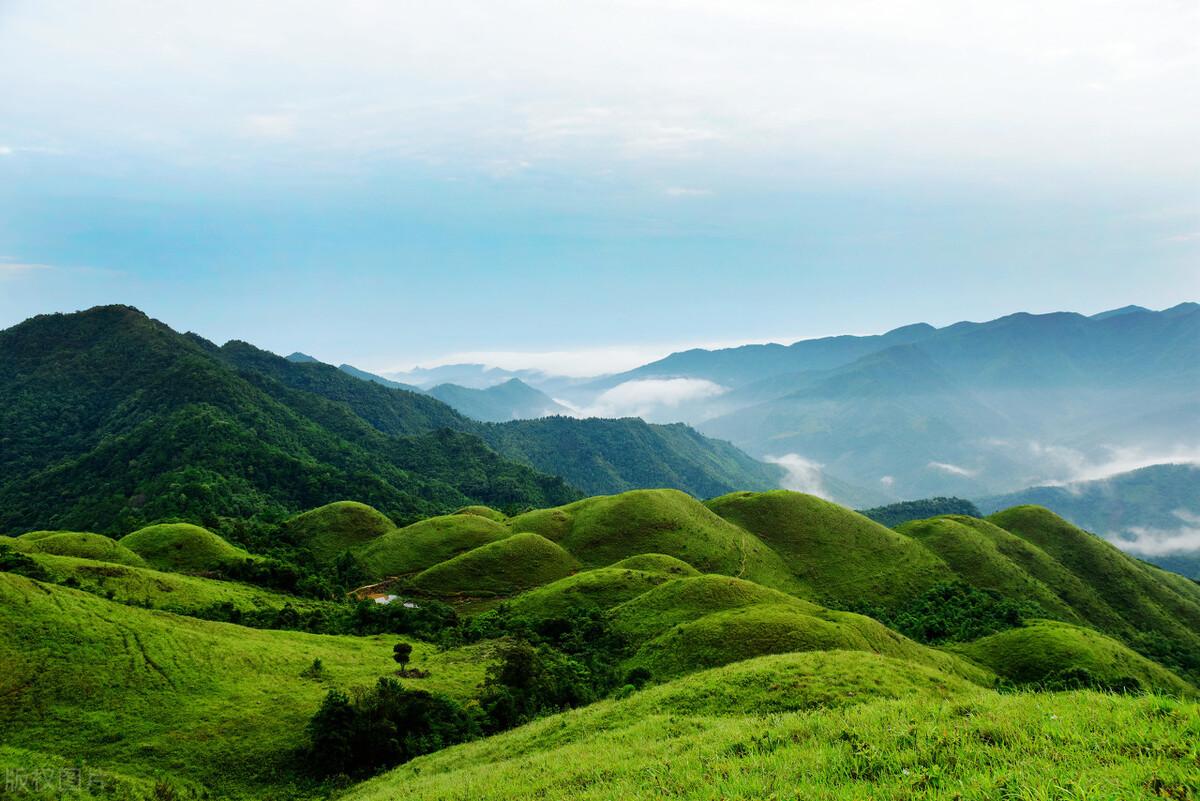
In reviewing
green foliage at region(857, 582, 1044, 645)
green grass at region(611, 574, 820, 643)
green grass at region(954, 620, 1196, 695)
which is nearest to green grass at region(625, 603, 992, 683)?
green grass at region(611, 574, 820, 643)

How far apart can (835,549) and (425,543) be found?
2904 inches

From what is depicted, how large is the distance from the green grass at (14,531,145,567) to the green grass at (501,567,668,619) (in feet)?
154

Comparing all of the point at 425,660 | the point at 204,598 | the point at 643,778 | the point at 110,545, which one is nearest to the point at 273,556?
the point at 110,545

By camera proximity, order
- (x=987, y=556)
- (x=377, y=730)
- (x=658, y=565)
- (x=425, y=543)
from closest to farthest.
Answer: (x=377, y=730)
(x=658, y=565)
(x=425, y=543)
(x=987, y=556)

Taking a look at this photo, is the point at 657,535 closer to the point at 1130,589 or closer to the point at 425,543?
the point at 425,543

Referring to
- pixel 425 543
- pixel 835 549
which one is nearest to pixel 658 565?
pixel 425 543

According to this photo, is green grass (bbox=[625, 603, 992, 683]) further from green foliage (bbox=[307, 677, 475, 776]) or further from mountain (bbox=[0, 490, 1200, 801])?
green foliage (bbox=[307, 677, 475, 776])

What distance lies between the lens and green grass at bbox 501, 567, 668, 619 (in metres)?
66.1

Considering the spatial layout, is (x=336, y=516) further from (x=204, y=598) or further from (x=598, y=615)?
(x=598, y=615)

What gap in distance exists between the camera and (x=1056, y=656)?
59.2 m

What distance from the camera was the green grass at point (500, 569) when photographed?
82.2 m

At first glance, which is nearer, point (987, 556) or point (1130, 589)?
point (1130, 589)

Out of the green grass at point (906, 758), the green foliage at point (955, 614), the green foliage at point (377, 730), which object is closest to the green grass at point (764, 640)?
the green foliage at point (377, 730)

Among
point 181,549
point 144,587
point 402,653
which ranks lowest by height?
point 402,653
